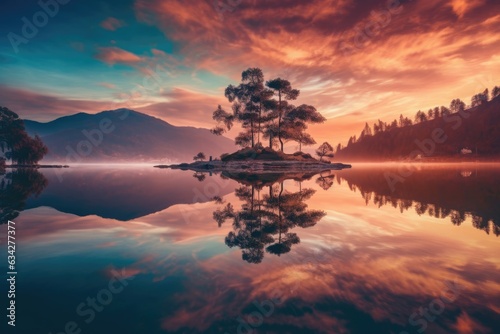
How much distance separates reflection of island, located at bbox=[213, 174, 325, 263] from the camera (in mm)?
7699

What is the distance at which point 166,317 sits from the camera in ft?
13.9

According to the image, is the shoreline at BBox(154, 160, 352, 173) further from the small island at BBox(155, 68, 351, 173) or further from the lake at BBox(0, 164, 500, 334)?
the lake at BBox(0, 164, 500, 334)

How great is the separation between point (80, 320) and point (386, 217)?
39.9ft

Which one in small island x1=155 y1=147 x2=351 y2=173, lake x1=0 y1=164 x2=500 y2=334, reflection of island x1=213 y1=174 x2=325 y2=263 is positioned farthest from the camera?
small island x1=155 y1=147 x2=351 y2=173

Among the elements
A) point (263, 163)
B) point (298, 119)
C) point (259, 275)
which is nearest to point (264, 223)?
point (259, 275)

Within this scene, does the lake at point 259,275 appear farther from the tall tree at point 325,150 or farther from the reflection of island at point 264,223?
the tall tree at point 325,150

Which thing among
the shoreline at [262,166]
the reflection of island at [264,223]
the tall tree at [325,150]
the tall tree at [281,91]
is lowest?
the reflection of island at [264,223]

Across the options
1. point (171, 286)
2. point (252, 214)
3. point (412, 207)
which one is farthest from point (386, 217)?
point (171, 286)

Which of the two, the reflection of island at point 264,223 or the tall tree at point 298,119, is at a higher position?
the tall tree at point 298,119

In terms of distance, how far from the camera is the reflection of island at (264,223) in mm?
7699

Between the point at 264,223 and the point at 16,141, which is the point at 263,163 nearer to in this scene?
the point at 264,223

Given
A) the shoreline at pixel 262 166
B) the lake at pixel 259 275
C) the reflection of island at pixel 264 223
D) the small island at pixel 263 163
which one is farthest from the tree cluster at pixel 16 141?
the reflection of island at pixel 264 223

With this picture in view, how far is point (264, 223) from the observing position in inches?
423

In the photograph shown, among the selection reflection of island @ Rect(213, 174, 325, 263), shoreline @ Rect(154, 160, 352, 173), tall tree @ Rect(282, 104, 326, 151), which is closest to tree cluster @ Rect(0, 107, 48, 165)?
shoreline @ Rect(154, 160, 352, 173)
